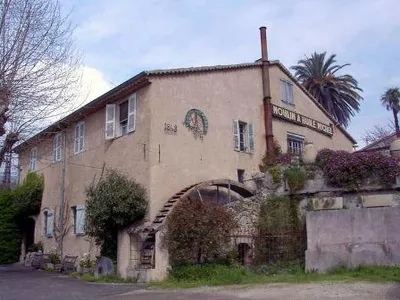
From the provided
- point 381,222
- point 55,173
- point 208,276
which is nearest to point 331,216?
point 381,222

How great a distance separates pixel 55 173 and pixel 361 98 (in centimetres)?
2446

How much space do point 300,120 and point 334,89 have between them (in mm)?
14391

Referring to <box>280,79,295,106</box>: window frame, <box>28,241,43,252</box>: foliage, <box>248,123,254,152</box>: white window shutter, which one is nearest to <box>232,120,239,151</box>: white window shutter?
<box>248,123,254,152</box>: white window shutter

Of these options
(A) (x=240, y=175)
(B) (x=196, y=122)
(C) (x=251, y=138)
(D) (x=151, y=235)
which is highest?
(B) (x=196, y=122)

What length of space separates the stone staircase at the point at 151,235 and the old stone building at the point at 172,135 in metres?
0.11

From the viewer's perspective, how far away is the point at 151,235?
16.1m

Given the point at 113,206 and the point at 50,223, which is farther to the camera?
the point at 50,223

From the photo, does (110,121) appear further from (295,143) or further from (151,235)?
(295,143)

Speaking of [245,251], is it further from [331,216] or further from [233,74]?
[233,74]

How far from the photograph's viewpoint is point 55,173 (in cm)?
2433

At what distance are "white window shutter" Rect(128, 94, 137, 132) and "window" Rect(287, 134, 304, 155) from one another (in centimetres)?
840

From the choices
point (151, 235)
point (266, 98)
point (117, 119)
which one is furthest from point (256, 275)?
point (266, 98)

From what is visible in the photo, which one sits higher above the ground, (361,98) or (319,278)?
(361,98)

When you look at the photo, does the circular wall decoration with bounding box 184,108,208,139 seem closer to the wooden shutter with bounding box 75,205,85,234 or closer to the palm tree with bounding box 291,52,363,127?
the wooden shutter with bounding box 75,205,85,234
